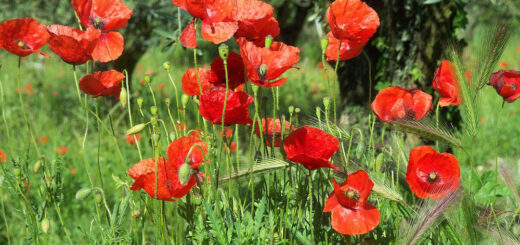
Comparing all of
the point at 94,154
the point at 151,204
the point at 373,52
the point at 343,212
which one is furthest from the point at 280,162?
the point at 94,154

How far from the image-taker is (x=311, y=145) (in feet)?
4.05

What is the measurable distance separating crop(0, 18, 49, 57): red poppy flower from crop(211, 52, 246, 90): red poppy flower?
437mm

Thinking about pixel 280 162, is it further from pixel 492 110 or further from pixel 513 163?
pixel 492 110

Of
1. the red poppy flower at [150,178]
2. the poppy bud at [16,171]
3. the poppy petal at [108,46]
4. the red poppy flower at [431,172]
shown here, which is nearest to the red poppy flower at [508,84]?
the red poppy flower at [431,172]

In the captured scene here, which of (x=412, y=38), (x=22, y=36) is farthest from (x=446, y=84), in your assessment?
(x=412, y=38)

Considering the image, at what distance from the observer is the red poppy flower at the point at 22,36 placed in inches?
56.3

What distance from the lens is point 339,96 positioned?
364 cm

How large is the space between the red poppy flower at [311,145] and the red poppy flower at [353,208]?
0.18 ft

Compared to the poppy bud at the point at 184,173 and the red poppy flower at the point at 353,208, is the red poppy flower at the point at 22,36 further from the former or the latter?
the red poppy flower at the point at 353,208

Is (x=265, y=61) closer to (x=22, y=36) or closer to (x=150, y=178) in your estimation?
(x=150, y=178)

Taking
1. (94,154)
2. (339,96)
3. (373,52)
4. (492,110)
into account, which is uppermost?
(373,52)

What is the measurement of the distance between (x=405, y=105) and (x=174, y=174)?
577mm

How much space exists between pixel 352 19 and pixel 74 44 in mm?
645

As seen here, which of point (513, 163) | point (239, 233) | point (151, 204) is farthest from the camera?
point (513, 163)
